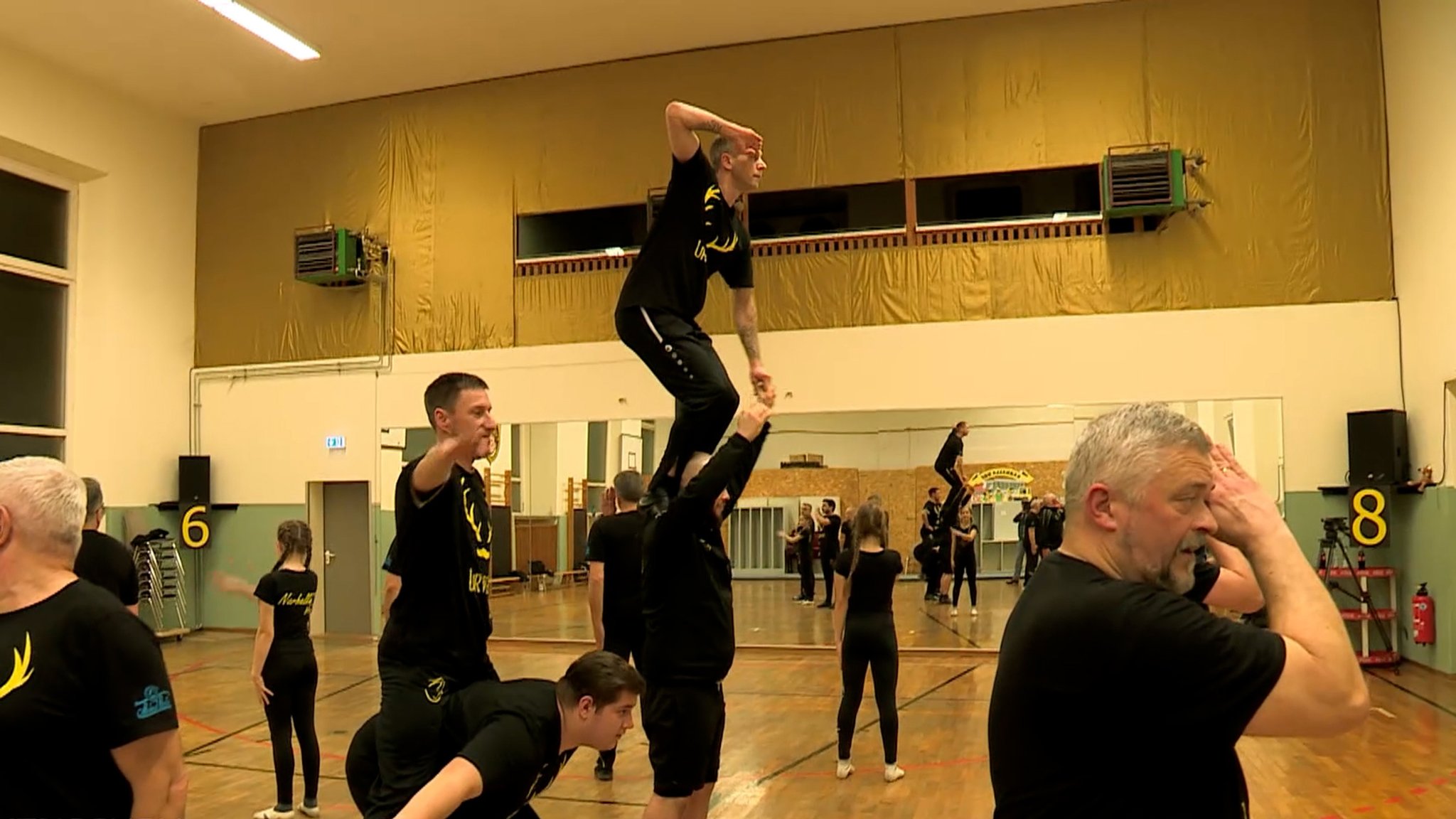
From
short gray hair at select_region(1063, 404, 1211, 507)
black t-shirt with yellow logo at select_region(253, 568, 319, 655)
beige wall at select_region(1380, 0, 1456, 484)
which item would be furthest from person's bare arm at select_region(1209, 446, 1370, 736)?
beige wall at select_region(1380, 0, 1456, 484)

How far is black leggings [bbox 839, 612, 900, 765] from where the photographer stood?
6836 millimetres

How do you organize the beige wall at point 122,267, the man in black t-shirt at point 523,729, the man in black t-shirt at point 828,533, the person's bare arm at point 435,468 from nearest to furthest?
the man in black t-shirt at point 523,729 < the person's bare arm at point 435,468 < the beige wall at point 122,267 < the man in black t-shirt at point 828,533

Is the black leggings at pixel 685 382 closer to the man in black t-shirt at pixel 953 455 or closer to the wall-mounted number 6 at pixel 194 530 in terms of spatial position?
the man in black t-shirt at pixel 953 455

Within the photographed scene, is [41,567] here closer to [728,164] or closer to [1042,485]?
[728,164]

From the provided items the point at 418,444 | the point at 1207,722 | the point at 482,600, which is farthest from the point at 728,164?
the point at 418,444

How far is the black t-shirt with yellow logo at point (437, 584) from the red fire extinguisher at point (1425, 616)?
1073 cm

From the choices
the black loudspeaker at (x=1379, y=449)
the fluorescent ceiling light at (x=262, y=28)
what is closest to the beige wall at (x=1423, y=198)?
the black loudspeaker at (x=1379, y=449)

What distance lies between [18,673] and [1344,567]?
12.5 metres

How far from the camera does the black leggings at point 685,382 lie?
3.91 metres

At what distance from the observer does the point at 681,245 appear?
409 centimetres

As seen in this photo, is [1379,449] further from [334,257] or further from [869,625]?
[334,257]

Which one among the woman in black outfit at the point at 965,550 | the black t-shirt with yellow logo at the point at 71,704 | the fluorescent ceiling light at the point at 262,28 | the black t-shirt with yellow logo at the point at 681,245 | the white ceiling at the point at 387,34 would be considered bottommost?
the woman in black outfit at the point at 965,550

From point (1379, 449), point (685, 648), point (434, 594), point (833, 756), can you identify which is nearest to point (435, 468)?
point (434, 594)

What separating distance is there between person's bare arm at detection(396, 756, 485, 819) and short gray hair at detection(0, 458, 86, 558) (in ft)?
3.06
